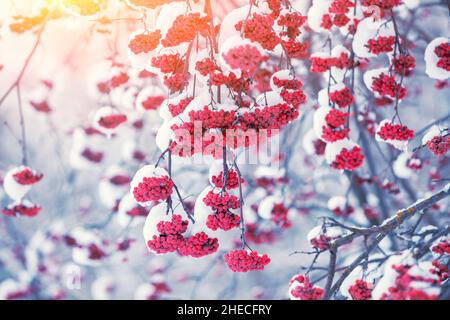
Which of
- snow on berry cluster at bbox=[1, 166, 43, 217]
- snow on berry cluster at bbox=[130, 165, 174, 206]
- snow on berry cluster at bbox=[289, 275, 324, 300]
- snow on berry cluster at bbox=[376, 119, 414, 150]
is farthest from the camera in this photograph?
snow on berry cluster at bbox=[1, 166, 43, 217]

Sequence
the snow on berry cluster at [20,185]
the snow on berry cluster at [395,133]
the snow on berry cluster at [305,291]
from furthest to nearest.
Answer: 1. the snow on berry cluster at [20,185]
2. the snow on berry cluster at [395,133]
3. the snow on berry cluster at [305,291]

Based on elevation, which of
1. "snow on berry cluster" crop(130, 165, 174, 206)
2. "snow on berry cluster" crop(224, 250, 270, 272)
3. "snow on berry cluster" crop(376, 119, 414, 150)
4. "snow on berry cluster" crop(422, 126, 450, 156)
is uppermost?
"snow on berry cluster" crop(376, 119, 414, 150)

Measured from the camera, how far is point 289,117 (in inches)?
48.8

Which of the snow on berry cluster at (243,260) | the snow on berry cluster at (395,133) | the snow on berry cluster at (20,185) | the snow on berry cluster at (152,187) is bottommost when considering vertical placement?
the snow on berry cluster at (243,260)

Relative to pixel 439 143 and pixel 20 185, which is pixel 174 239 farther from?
pixel 20 185

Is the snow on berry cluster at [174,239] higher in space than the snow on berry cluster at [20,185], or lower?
lower

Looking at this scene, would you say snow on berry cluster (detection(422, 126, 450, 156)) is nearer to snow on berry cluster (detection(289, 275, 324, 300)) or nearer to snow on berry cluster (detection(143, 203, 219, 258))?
snow on berry cluster (detection(289, 275, 324, 300))

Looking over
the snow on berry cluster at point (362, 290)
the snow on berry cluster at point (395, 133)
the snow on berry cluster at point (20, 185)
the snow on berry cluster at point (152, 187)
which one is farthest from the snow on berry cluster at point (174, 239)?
the snow on berry cluster at point (20, 185)

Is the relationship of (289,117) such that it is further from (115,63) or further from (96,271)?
(96,271)

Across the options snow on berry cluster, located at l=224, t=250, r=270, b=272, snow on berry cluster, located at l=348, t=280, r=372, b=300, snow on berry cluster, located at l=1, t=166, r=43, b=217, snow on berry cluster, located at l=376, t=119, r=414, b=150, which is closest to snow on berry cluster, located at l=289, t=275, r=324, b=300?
snow on berry cluster, located at l=348, t=280, r=372, b=300

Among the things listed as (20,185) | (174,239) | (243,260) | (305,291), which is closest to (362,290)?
(305,291)

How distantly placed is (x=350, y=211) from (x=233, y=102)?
1985 millimetres

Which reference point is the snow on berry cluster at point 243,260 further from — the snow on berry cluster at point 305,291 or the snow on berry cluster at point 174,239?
the snow on berry cluster at point 305,291

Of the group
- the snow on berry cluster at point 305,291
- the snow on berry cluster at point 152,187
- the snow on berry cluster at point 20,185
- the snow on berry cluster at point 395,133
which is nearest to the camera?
the snow on berry cluster at point 152,187
